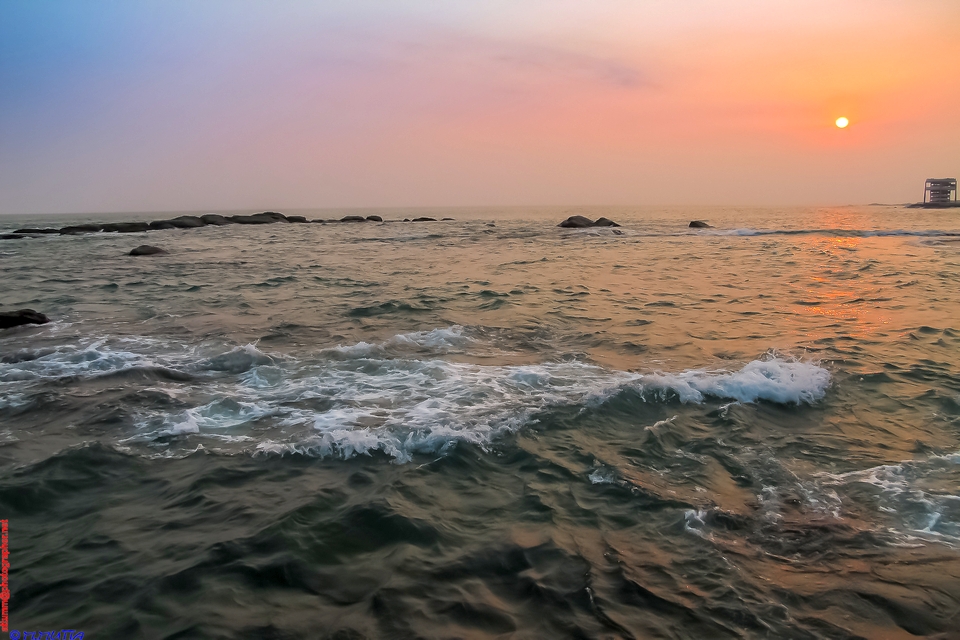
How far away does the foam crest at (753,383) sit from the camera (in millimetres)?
8086

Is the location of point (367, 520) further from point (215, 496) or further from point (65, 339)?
point (65, 339)

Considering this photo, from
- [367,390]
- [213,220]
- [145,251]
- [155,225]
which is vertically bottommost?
[367,390]

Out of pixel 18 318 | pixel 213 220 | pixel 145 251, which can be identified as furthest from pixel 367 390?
pixel 213 220

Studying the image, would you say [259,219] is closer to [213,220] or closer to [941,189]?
[213,220]

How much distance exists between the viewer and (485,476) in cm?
596

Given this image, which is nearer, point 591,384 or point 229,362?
point 591,384

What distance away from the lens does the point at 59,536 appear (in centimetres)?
488

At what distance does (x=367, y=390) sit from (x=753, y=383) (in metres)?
5.89

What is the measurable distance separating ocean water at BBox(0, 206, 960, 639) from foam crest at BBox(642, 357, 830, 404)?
57 mm

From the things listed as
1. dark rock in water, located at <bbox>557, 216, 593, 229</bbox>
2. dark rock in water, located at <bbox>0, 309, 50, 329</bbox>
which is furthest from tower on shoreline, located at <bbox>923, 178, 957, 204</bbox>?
dark rock in water, located at <bbox>0, 309, 50, 329</bbox>

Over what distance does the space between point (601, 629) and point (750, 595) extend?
1185mm

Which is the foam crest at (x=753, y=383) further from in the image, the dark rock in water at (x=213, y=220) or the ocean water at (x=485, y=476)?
the dark rock in water at (x=213, y=220)

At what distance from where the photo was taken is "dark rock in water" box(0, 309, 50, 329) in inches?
515

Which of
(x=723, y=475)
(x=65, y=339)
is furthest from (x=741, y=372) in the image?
(x=65, y=339)
